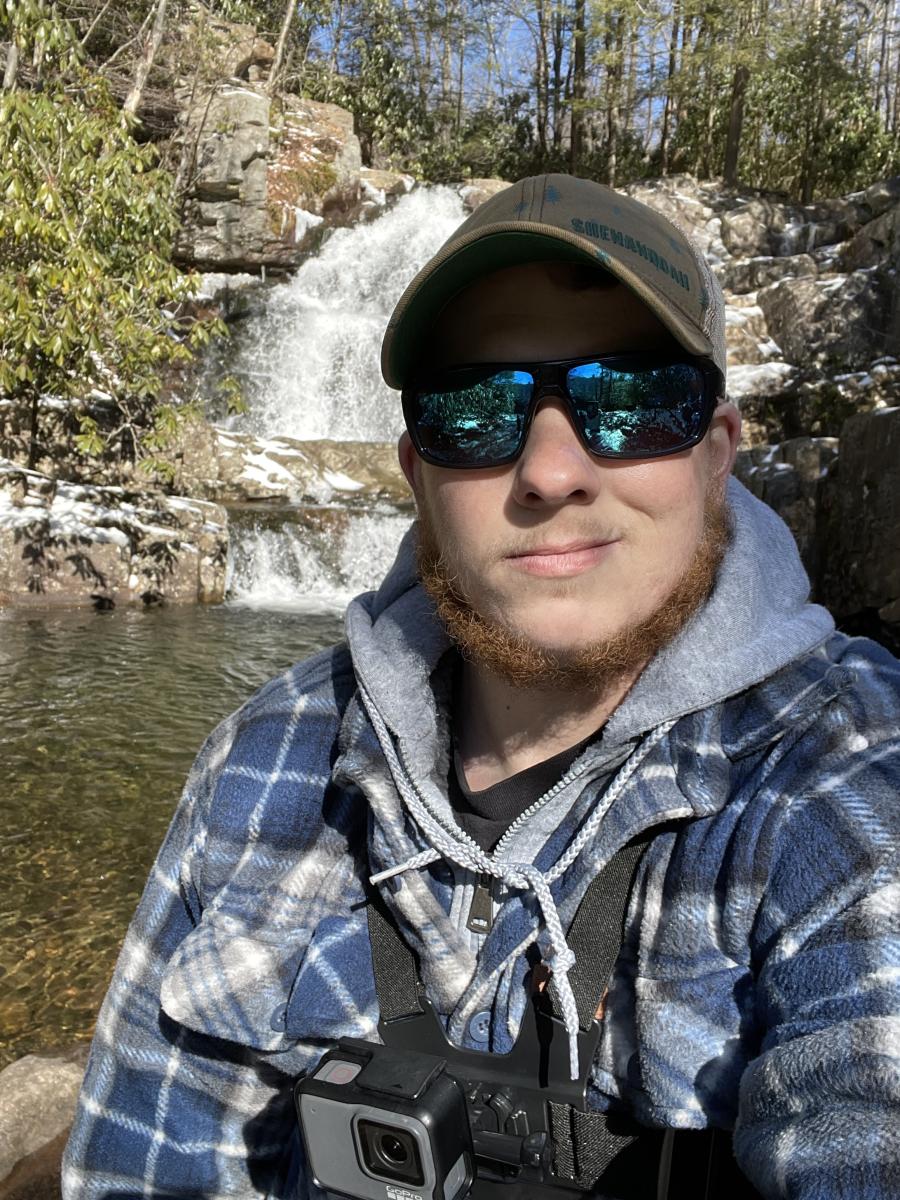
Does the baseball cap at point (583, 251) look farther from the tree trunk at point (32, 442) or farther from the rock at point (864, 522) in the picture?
the tree trunk at point (32, 442)

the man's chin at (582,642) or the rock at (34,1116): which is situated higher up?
the man's chin at (582,642)

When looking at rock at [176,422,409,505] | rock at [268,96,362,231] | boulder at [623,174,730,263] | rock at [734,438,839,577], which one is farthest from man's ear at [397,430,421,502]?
boulder at [623,174,730,263]

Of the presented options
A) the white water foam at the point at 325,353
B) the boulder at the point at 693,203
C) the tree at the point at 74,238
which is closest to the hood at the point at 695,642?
the tree at the point at 74,238

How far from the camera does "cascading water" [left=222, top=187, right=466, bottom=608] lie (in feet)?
34.8

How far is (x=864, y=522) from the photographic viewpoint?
8438 mm

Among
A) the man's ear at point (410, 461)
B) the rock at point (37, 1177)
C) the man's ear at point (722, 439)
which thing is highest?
the man's ear at point (722, 439)

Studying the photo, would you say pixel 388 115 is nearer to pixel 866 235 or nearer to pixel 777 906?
pixel 866 235

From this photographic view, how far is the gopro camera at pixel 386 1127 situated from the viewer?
110cm

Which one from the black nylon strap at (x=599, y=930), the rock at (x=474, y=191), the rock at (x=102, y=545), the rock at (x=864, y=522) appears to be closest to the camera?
the black nylon strap at (x=599, y=930)

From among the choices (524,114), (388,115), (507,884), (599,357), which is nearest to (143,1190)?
(507,884)

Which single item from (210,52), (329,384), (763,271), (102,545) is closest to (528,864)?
(102,545)

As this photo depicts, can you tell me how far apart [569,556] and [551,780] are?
0.32 m

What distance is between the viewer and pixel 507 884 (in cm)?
125

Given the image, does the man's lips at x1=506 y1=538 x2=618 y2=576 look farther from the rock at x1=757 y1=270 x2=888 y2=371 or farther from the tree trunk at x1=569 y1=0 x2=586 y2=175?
the tree trunk at x1=569 y1=0 x2=586 y2=175
